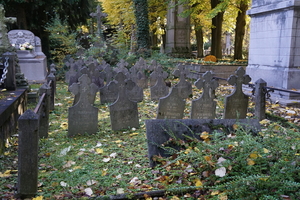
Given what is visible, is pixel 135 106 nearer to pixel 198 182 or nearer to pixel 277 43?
pixel 198 182

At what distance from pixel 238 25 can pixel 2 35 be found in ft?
50.3

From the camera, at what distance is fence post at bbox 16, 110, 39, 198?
323cm

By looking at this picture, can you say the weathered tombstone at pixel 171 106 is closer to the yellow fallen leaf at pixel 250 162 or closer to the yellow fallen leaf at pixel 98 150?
the yellow fallen leaf at pixel 98 150

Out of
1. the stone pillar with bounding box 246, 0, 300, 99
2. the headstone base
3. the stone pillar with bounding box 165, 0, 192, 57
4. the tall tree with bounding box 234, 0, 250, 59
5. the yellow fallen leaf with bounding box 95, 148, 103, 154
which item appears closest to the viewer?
the yellow fallen leaf with bounding box 95, 148, 103, 154

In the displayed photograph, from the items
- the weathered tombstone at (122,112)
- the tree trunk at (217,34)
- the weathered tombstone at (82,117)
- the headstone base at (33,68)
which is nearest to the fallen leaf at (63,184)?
the weathered tombstone at (82,117)

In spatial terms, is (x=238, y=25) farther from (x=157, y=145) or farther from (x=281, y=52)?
(x=157, y=145)

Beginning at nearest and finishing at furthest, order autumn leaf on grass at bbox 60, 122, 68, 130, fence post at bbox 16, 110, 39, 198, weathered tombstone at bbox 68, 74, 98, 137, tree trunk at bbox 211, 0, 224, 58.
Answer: fence post at bbox 16, 110, 39, 198 < weathered tombstone at bbox 68, 74, 98, 137 < autumn leaf on grass at bbox 60, 122, 68, 130 < tree trunk at bbox 211, 0, 224, 58

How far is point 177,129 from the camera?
415 cm

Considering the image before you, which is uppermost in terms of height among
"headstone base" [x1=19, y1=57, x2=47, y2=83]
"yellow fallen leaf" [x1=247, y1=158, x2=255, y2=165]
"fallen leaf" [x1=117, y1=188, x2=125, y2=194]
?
"headstone base" [x1=19, y1=57, x2=47, y2=83]

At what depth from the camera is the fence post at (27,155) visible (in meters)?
3.23

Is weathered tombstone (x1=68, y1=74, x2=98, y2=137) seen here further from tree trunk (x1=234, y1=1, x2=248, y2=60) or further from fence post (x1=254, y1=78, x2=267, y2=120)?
tree trunk (x1=234, y1=1, x2=248, y2=60)

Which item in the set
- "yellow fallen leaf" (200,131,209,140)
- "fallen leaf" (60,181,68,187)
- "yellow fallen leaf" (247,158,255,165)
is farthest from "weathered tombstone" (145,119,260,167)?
"fallen leaf" (60,181,68,187)

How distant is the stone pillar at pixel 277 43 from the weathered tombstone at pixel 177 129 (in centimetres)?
475

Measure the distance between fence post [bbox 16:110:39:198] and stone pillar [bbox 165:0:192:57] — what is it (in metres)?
17.9
